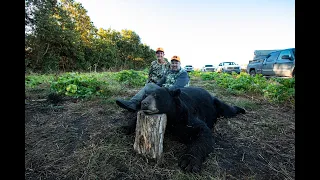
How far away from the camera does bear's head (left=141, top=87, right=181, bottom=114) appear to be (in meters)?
2.58

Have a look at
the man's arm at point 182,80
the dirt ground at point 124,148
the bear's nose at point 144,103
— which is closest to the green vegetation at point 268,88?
the dirt ground at point 124,148

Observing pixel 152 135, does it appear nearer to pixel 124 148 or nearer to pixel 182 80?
pixel 124 148

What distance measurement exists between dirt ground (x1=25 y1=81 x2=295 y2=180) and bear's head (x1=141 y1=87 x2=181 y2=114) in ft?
2.03

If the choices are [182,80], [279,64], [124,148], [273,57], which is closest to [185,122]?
[124,148]

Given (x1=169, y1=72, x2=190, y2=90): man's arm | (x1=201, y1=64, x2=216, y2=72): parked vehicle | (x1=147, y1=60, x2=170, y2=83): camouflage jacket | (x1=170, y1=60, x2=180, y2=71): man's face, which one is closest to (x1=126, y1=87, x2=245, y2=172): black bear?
(x1=169, y1=72, x2=190, y2=90): man's arm

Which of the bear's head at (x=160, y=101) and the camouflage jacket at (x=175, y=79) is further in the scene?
the camouflage jacket at (x=175, y=79)

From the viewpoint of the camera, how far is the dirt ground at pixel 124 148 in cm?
236

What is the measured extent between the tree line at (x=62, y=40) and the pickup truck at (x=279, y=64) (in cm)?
1071

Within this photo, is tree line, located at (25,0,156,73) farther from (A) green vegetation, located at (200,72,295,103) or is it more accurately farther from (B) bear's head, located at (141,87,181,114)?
(B) bear's head, located at (141,87,181,114)

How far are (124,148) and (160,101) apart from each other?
88 centimetres

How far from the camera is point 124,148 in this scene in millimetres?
2840

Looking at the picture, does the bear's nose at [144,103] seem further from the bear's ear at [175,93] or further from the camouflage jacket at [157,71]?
Answer: the camouflage jacket at [157,71]
